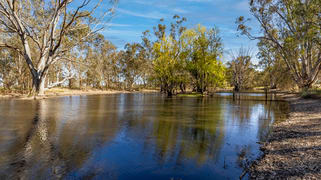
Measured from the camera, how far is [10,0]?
35.2 m

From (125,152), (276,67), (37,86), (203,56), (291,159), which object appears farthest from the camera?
(276,67)

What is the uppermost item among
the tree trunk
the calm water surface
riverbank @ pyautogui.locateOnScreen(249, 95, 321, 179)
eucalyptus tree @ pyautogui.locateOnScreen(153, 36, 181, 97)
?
eucalyptus tree @ pyautogui.locateOnScreen(153, 36, 181, 97)

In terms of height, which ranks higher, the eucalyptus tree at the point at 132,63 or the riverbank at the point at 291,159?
the eucalyptus tree at the point at 132,63

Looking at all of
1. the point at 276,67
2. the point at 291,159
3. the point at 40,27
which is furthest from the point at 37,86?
the point at 276,67

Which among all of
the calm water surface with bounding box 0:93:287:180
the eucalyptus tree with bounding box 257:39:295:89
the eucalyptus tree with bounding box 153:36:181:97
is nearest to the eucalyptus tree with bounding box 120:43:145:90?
the eucalyptus tree with bounding box 153:36:181:97

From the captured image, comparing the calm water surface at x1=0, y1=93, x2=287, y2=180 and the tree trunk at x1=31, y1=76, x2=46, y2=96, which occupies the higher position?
the tree trunk at x1=31, y1=76, x2=46, y2=96

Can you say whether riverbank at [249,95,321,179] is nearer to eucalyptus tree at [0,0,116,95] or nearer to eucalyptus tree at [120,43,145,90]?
eucalyptus tree at [0,0,116,95]

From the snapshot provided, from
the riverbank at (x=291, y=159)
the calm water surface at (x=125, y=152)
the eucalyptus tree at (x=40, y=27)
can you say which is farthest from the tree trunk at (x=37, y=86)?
the riverbank at (x=291, y=159)

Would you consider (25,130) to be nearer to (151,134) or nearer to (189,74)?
(151,134)

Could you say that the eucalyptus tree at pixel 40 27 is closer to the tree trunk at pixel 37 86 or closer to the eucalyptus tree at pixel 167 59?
the tree trunk at pixel 37 86

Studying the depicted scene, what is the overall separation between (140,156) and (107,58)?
8853 centimetres

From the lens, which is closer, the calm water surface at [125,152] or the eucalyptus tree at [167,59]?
the calm water surface at [125,152]

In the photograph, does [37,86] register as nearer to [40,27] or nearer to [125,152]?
[40,27]

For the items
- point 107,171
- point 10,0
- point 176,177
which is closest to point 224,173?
point 176,177
